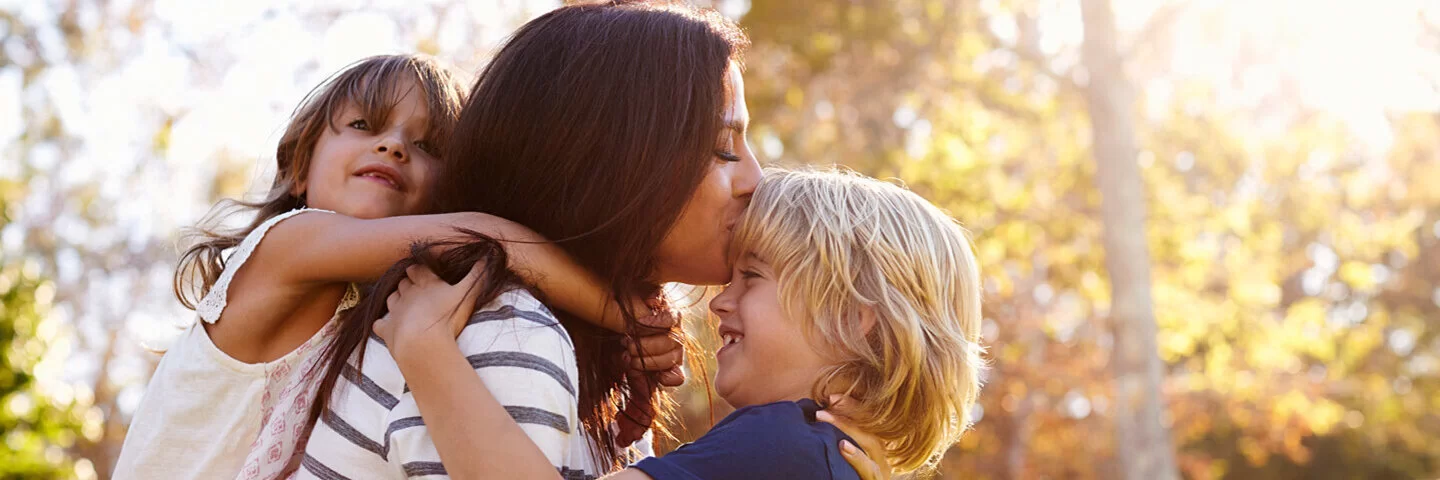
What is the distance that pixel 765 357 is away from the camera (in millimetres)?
2096

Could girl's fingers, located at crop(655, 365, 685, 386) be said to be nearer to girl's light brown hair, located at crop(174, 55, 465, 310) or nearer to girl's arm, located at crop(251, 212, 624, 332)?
girl's arm, located at crop(251, 212, 624, 332)

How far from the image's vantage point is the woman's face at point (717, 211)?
2.07 metres

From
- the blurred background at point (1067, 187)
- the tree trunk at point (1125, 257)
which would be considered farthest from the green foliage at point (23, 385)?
the tree trunk at point (1125, 257)

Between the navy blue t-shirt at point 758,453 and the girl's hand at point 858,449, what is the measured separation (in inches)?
1.3

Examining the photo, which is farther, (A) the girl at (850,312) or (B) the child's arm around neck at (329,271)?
(A) the girl at (850,312)

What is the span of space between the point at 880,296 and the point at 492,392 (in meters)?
0.74

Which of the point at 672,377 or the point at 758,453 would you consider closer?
the point at 758,453

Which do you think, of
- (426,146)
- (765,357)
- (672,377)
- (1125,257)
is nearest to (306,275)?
(426,146)

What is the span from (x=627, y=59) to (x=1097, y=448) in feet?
39.9

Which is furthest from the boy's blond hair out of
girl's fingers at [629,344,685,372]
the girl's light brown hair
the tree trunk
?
A: the tree trunk

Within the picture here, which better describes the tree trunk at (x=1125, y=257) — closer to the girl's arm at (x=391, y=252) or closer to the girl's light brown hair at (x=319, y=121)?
the girl's light brown hair at (x=319, y=121)

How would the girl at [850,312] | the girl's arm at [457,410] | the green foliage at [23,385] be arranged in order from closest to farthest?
1. the girl's arm at [457,410]
2. the girl at [850,312]
3. the green foliage at [23,385]

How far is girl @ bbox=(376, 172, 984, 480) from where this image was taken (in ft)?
6.79

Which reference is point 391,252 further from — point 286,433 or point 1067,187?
point 1067,187
